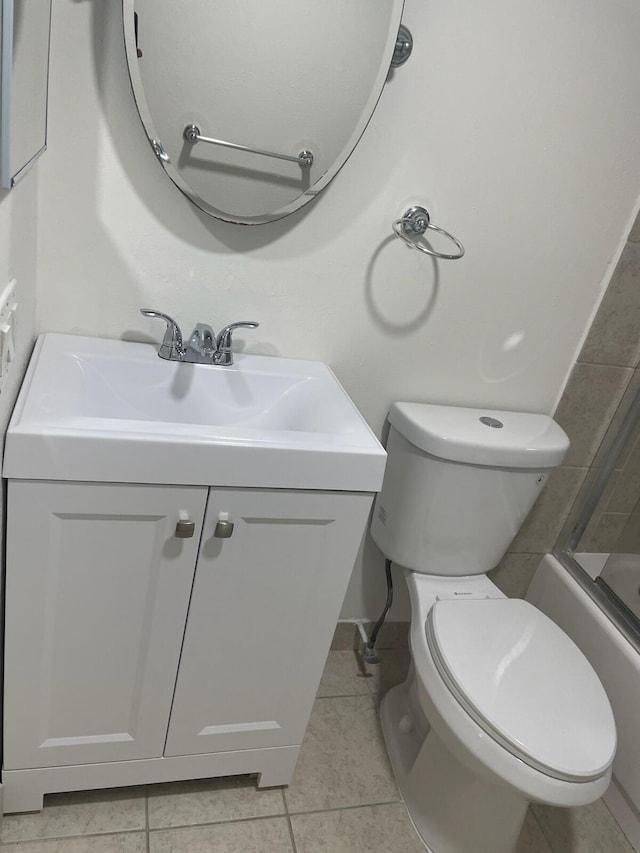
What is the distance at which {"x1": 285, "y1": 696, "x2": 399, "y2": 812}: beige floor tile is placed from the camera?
151 cm

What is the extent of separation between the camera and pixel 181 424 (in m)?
1.10

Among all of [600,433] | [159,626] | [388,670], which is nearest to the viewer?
[159,626]

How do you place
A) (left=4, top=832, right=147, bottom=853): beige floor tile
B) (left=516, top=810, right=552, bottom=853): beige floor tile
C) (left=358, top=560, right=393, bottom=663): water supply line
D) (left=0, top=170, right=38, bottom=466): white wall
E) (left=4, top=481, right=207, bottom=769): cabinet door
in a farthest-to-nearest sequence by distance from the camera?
→ (left=358, top=560, right=393, bottom=663): water supply line → (left=516, top=810, right=552, bottom=853): beige floor tile → (left=4, top=832, right=147, bottom=853): beige floor tile → (left=4, top=481, right=207, bottom=769): cabinet door → (left=0, top=170, right=38, bottom=466): white wall

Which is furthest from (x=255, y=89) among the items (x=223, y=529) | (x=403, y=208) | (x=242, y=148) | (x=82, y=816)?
(x=82, y=816)

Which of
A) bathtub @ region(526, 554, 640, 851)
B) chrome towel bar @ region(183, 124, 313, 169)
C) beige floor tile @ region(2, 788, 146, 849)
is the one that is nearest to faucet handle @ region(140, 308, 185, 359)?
chrome towel bar @ region(183, 124, 313, 169)

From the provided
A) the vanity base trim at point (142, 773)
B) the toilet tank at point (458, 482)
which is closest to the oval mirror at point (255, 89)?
the toilet tank at point (458, 482)

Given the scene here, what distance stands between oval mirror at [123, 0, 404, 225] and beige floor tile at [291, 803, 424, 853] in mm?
1305

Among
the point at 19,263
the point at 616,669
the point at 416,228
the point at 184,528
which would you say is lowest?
the point at 616,669

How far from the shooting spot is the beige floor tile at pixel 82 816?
51.7 inches

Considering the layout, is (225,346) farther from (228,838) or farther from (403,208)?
(228,838)

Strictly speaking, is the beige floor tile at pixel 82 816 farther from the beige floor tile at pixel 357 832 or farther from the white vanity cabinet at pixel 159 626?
the beige floor tile at pixel 357 832

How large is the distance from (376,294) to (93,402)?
0.66 meters

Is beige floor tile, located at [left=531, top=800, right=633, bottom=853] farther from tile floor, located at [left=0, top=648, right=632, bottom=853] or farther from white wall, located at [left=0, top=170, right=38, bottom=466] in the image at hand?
white wall, located at [left=0, top=170, right=38, bottom=466]

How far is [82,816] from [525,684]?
946 mm
